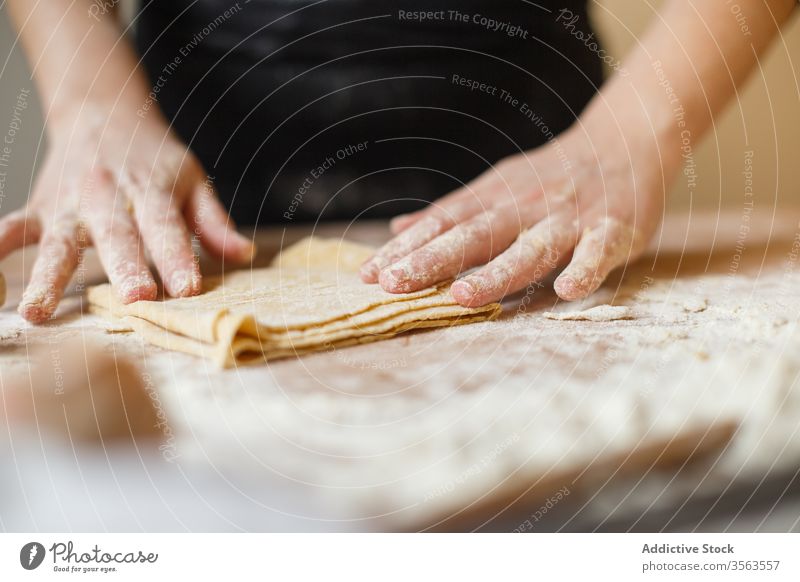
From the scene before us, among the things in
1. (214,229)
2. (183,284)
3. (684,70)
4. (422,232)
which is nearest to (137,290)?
(183,284)

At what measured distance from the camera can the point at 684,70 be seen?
736mm

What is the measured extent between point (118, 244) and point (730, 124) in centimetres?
69

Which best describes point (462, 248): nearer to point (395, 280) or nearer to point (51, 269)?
point (395, 280)

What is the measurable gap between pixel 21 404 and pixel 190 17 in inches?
17.7

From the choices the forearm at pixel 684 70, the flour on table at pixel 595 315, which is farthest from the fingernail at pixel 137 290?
the forearm at pixel 684 70

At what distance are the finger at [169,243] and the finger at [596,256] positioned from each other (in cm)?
35

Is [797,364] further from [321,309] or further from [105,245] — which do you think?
[105,245]

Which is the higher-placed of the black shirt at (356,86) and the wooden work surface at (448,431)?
the black shirt at (356,86)

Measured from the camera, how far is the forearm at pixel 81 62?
2.35ft

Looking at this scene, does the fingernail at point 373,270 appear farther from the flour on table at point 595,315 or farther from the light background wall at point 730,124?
the light background wall at point 730,124

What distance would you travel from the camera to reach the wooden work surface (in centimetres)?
50

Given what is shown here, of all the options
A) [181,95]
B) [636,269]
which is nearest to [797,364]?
[636,269]

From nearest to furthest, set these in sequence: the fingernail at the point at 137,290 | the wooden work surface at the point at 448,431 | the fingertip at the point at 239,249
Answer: the wooden work surface at the point at 448,431, the fingernail at the point at 137,290, the fingertip at the point at 239,249
